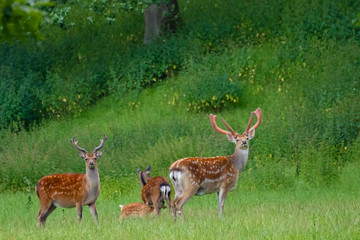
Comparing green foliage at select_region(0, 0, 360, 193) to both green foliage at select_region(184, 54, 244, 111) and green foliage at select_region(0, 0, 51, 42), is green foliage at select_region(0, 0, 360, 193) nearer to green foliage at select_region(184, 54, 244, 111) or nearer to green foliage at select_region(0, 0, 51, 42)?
green foliage at select_region(184, 54, 244, 111)

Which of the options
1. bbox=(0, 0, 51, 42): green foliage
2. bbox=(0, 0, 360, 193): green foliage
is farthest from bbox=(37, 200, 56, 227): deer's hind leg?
bbox=(0, 0, 360, 193): green foliage

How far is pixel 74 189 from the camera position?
1305cm

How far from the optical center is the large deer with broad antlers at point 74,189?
42.7 feet

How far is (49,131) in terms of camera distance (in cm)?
2442

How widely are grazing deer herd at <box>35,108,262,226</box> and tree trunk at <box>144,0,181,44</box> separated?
13853 millimetres

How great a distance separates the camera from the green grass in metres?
10.4

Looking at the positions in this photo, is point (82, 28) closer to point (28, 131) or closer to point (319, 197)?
point (28, 131)

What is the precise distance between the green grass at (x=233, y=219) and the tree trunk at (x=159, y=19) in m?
10.7

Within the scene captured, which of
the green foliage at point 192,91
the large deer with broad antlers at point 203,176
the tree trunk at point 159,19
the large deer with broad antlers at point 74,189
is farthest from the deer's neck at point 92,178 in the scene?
the tree trunk at point 159,19

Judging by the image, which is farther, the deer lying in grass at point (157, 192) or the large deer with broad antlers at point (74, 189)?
the deer lying in grass at point (157, 192)

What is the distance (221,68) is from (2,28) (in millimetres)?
14604

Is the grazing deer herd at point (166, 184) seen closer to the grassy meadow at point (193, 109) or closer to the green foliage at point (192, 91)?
the grassy meadow at point (193, 109)

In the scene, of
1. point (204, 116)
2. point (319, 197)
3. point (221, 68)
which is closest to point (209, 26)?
point (221, 68)

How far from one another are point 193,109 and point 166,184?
10.6 metres
